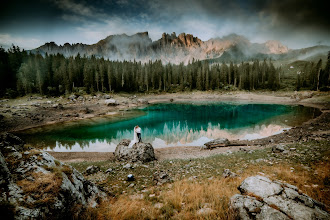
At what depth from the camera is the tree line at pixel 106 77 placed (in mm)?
61062

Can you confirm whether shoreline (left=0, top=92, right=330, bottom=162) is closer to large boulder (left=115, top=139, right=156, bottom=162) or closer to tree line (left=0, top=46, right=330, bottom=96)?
large boulder (left=115, top=139, right=156, bottom=162)

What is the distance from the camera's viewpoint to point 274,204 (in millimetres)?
3723

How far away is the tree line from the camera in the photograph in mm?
61062

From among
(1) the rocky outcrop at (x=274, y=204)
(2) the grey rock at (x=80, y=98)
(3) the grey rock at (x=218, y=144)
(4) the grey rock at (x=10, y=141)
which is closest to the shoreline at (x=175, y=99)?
(3) the grey rock at (x=218, y=144)

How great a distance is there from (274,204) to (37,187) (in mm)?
6544

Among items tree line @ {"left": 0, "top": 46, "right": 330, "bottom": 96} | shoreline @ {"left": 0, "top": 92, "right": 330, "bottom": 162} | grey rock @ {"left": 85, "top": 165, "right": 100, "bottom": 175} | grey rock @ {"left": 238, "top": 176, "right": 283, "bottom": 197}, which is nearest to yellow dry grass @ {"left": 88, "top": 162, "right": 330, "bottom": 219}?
grey rock @ {"left": 238, "top": 176, "right": 283, "bottom": 197}

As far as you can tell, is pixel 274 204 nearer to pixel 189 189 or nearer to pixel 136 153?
pixel 189 189

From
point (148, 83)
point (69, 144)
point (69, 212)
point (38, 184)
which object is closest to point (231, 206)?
point (69, 212)

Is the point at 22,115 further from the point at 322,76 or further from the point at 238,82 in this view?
the point at 322,76

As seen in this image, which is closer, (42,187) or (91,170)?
(42,187)

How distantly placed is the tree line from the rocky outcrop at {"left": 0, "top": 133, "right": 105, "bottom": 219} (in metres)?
70.7

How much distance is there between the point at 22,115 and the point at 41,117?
3.63 metres

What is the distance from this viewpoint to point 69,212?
432cm

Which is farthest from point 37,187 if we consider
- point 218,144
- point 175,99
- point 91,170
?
point 175,99
